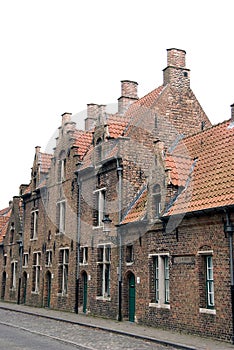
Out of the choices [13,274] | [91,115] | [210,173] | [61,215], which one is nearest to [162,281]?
[210,173]

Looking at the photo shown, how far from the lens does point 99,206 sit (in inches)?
991

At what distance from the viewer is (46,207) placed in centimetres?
3150

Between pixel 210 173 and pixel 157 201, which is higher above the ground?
pixel 210 173

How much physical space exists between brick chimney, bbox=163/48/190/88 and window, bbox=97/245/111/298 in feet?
31.0

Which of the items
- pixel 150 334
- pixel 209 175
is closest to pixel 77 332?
pixel 150 334

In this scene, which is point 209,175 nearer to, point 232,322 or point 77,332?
point 232,322

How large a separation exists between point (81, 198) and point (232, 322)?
527 inches

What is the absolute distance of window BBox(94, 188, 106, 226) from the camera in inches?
981

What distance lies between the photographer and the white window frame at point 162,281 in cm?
1906

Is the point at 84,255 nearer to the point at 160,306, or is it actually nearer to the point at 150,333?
the point at 160,306

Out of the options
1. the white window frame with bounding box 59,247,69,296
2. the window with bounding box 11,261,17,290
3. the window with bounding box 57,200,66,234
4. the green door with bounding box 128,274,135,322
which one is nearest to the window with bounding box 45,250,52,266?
the white window frame with bounding box 59,247,69,296

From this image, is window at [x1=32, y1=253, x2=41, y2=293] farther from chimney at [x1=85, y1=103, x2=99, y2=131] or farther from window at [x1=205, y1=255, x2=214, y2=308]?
window at [x1=205, y1=255, x2=214, y2=308]

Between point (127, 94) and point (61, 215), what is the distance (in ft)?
28.7

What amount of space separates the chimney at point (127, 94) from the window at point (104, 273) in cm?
1024
